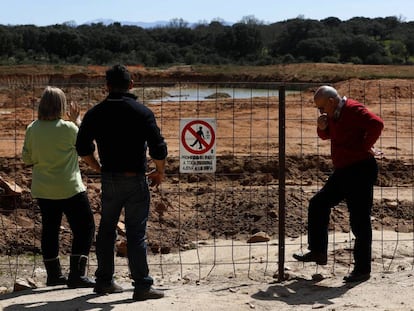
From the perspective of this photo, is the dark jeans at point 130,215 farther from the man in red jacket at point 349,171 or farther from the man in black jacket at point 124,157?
the man in red jacket at point 349,171

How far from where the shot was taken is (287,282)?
24.7 ft

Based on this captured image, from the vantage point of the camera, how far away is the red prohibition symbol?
7.45m

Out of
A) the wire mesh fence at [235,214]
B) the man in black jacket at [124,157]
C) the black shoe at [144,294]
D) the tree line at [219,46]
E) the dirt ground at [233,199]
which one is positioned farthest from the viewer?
the tree line at [219,46]

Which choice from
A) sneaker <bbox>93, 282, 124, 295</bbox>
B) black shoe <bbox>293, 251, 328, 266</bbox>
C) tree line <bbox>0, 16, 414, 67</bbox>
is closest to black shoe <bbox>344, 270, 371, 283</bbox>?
black shoe <bbox>293, 251, 328, 266</bbox>

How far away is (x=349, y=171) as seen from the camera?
720 cm

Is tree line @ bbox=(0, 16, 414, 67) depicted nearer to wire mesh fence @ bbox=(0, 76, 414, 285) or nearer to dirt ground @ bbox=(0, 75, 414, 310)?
dirt ground @ bbox=(0, 75, 414, 310)

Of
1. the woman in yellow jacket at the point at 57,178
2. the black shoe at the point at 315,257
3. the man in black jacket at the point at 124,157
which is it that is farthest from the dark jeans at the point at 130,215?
the black shoe at the point at 315,257

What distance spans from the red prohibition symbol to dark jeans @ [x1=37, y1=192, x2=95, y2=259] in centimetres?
110

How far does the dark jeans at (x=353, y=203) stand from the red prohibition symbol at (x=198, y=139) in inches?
43.3

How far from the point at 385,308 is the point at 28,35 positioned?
2801 inches

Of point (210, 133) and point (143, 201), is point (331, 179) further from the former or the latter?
point (143, 201)

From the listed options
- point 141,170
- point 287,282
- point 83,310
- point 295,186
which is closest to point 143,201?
point 141,170

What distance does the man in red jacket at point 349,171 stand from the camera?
7.04 meters

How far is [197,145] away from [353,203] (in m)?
1.54
